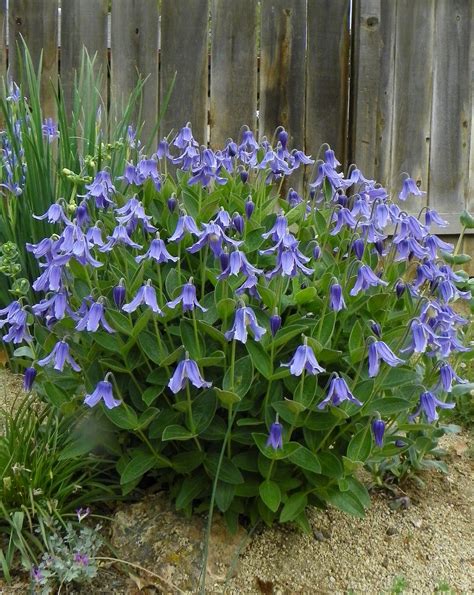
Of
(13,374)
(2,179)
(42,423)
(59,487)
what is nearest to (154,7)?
(2,179)

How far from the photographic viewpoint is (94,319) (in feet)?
5.80

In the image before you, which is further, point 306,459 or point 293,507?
point 293,507

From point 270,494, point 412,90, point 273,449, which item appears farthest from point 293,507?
point 412,90

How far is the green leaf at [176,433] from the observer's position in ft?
5.99

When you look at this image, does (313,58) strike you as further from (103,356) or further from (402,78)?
(103,356)

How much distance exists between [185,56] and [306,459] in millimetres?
2811

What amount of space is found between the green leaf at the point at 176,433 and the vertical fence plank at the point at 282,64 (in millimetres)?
2626

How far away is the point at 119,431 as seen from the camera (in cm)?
212

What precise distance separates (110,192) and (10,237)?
0.95 metres

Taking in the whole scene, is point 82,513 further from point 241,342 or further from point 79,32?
point 79,32

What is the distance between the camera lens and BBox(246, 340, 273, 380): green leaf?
1.83 meters

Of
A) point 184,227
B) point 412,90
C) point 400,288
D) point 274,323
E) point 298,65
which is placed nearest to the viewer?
point 274,323

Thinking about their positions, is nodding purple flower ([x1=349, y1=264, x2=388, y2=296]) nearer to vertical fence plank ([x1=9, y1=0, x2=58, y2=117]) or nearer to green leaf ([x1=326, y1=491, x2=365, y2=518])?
green leaf ([x1=326, y1=491, x2=365, y2=518])

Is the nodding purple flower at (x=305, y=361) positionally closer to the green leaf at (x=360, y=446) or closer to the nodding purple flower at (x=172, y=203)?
the green leaf at (x=360, y=446)
